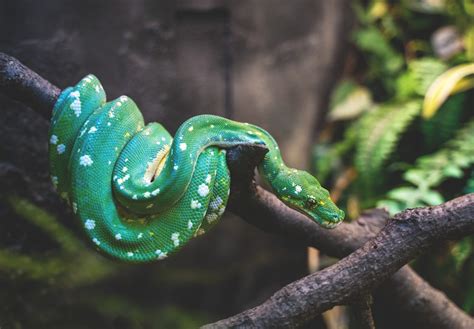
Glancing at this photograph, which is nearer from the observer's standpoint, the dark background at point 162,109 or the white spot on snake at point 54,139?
the white spot on snake at point 54,139

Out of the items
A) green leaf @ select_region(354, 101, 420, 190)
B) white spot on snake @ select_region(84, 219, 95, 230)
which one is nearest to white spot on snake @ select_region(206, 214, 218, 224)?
white spot on snake @ select_region(84, 219, 95, 230)

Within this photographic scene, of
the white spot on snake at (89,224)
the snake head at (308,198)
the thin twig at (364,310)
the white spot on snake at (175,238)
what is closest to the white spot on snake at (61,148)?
the white spot on snake at (89,224)

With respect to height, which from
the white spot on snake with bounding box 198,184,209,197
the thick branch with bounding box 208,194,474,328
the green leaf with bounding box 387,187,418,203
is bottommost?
the green leaf with bounding box 387,187,418,203

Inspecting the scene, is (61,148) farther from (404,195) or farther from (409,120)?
(409,120)

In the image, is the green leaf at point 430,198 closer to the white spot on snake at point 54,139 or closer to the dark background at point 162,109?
the dark background at point 162,109

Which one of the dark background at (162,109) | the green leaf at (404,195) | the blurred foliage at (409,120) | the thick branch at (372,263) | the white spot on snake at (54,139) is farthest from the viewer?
the blurred foliage at (409,120)

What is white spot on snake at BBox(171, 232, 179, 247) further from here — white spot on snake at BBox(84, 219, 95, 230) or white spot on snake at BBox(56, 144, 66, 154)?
white spot on snake at BBox(56, 144, 66, 154)

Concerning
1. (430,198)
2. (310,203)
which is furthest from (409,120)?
(310,203)
